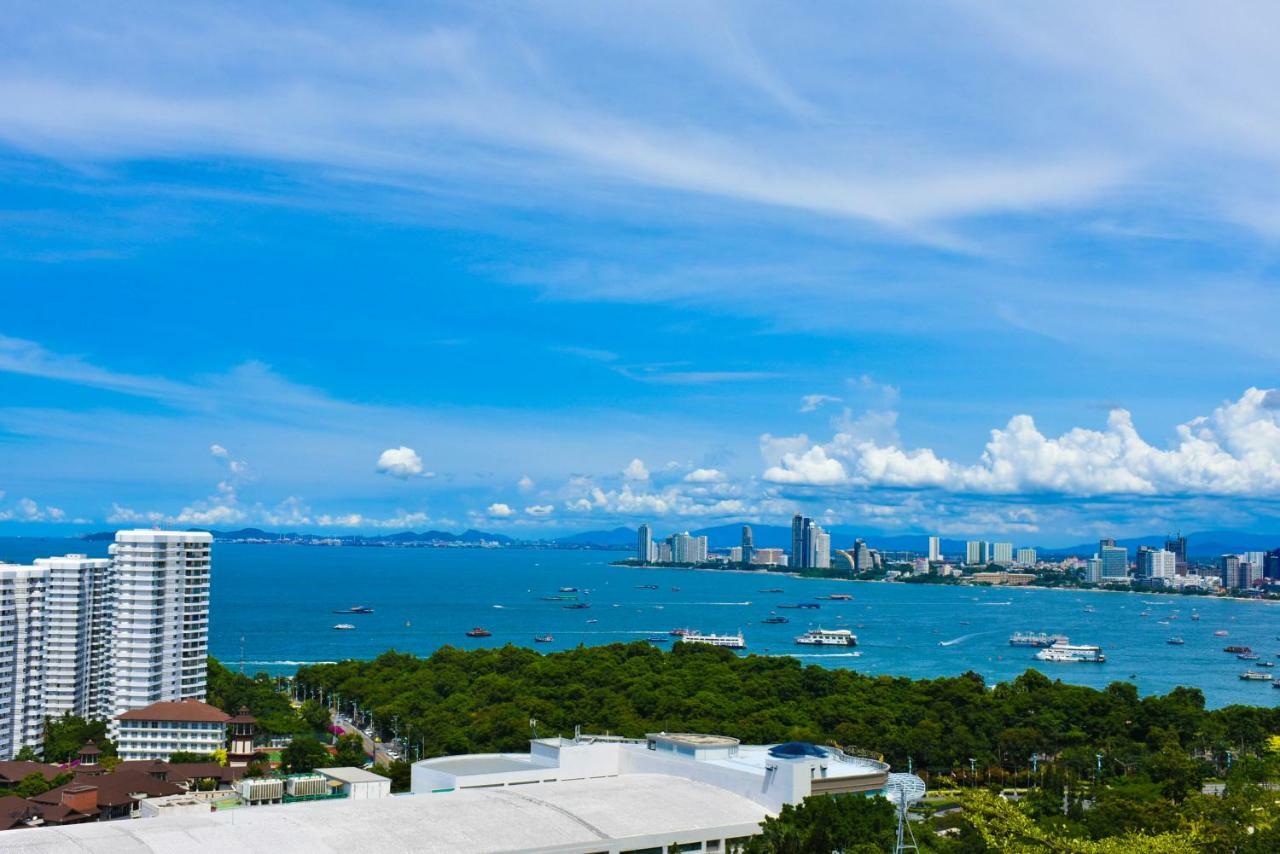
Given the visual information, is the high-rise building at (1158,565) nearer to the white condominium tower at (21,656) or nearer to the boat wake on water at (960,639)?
the boat wake on water at (960,639)

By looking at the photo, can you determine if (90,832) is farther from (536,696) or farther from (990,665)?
(990,665)

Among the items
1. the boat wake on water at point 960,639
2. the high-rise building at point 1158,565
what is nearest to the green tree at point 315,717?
the boat wake on water at point 960,639

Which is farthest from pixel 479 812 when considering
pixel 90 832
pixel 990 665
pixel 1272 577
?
pixel 1272 577

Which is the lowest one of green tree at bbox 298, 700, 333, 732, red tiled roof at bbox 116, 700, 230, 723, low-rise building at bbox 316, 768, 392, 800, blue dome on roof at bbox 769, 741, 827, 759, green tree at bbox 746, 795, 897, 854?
green tree at bbox 298, 700, 333, 732

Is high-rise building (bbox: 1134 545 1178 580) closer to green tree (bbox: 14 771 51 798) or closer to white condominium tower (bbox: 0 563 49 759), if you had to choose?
white condominium tower (bbox: 0 563 49 759)

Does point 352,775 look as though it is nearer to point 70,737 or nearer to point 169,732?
point 169,732

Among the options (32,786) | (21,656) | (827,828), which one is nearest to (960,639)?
(21,656)

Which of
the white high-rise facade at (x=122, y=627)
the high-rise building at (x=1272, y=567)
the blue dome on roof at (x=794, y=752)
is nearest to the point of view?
the blue dome on roof at (x=794, y=752)

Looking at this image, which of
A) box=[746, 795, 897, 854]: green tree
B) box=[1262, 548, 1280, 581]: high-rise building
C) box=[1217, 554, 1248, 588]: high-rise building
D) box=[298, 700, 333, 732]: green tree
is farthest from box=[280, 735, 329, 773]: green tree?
box=[1262, 548, 1280, 581]: high-rise building
